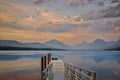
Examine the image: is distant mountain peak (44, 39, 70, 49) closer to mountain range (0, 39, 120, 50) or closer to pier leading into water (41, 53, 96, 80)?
mountain range (0, 39, 120, 50)

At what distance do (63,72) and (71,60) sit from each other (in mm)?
2136

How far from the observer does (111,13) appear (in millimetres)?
10859

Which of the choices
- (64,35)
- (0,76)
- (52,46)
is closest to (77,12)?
(64,35)

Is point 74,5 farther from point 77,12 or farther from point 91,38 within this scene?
point 91,38

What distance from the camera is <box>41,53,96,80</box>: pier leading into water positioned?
4977mm

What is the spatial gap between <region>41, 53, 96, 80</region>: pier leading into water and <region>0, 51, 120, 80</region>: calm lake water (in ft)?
2.81

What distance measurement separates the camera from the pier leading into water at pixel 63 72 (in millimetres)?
4977

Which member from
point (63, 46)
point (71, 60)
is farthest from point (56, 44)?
Result: point (71, 60)

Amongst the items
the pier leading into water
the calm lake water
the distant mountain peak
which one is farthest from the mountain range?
the pier leading into water

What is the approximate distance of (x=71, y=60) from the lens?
11594 millimetres

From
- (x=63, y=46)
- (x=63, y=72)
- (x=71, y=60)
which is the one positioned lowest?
(x=63, y=72)

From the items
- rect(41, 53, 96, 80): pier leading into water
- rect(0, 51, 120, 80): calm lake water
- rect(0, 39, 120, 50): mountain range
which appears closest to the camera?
rect(41, 53, 96, 80): pier leading into water

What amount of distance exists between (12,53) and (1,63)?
3.63 feet

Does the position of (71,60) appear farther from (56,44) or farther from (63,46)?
(56,44)
